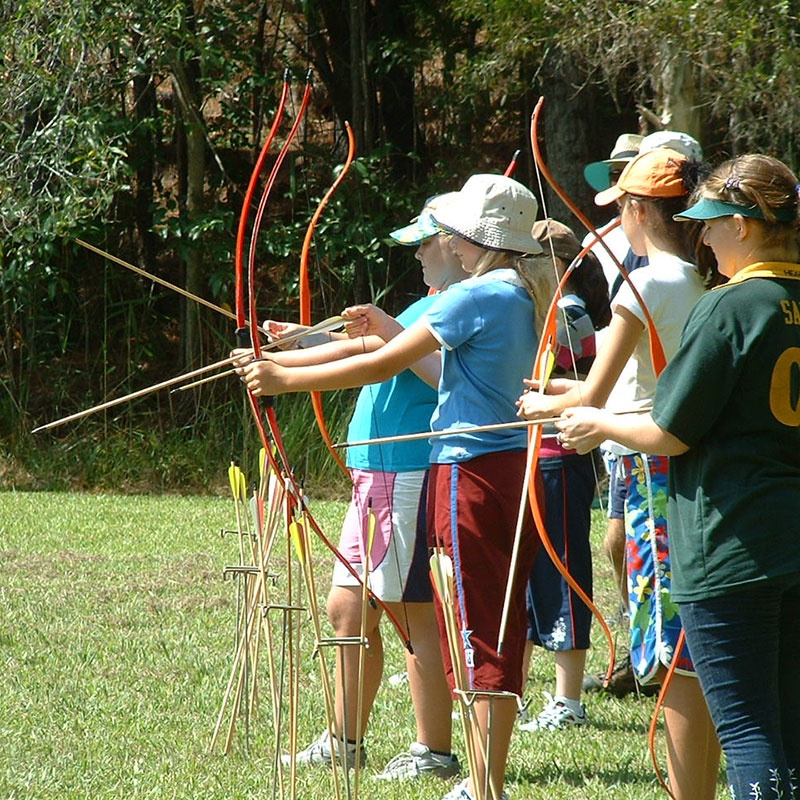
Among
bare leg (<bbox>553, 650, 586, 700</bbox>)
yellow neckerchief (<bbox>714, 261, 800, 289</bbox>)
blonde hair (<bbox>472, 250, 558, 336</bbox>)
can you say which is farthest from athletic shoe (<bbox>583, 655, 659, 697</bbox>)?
yellow neckerchief (<bbox>714, 261, 800, 289</bbox>)

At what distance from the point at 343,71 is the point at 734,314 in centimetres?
907

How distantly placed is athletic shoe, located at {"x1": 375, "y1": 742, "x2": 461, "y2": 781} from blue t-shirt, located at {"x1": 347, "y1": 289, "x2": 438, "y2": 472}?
662mm

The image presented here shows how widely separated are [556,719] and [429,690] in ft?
2.14

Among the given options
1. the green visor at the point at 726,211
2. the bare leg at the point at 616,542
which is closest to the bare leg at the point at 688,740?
the green visor at the point at 726,211

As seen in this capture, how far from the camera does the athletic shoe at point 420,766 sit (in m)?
3.04

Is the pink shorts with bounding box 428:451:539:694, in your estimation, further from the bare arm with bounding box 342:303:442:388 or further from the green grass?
the green grass

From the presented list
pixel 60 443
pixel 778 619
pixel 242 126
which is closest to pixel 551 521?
pixel 778 619

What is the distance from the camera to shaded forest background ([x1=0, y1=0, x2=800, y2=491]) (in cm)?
874

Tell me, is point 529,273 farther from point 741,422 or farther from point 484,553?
point 741,422

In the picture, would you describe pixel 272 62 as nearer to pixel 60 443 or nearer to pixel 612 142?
pixel 612 142

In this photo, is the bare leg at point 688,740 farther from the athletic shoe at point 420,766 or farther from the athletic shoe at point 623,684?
the athletic shoe at point 623,684

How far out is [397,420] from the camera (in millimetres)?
3084

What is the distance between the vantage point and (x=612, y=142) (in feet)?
35.2

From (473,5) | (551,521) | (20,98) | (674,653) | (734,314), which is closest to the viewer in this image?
(734,314)
